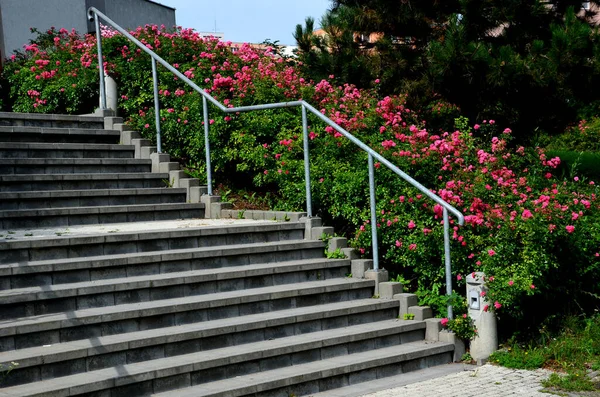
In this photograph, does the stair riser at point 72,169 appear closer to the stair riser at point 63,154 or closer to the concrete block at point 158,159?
the concrete block at point 158,159

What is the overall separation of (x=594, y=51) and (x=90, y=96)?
6.55 m

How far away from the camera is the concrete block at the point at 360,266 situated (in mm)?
7543

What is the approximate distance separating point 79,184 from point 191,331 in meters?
3.02

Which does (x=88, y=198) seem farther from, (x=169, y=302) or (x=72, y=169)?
(x=169, y=302)

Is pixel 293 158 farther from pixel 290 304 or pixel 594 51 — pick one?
pixel 594 51

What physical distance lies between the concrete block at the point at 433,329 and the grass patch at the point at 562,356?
19.2 inches

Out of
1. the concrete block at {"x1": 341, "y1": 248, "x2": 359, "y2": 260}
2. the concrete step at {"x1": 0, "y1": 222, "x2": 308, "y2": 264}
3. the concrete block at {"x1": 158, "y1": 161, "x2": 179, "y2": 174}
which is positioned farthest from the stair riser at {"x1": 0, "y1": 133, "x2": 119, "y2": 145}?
the concrete block at {"x1": 341, "y1": 248, "x2": 359, "y2": 260}

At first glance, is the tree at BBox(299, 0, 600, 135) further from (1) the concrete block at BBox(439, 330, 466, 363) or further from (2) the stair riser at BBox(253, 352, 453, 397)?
(2) the stair riser at BBox(253, 352, 453, 397)

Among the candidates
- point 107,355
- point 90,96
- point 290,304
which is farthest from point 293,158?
point 107,355

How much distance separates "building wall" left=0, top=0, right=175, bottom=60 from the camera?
15936 mm

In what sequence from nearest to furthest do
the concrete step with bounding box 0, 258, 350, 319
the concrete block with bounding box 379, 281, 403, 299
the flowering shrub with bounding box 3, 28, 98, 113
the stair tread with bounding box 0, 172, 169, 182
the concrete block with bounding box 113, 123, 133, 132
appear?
1. the concrete step with bounding box 0, 258, 350, 319
2. the concrete block with bounding box 379, 281, 403, 299
3. the stair tread with bounding box 0, 172, 169, 182
4. the concrete block with bounding box 113, 123, 133, 132
5. the flowering shrub with bounding box 3, 28, 98, 113

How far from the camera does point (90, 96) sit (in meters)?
10.9

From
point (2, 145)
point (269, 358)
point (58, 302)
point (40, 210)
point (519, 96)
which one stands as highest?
point (519, 96)

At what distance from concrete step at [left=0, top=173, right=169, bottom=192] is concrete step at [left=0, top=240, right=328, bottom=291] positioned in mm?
1817
